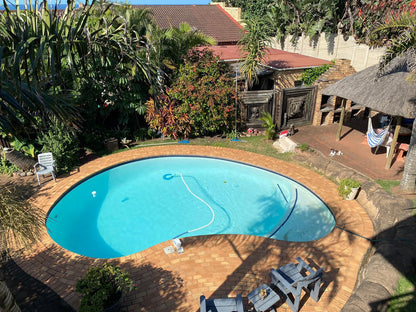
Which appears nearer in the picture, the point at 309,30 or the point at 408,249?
the point at 408,249

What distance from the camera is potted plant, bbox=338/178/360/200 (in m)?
9.91

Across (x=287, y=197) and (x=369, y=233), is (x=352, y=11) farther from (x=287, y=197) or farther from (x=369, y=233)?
(x=369, y=233)

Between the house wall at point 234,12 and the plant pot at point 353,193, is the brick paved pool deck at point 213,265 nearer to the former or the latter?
the plant pot at point 353,193

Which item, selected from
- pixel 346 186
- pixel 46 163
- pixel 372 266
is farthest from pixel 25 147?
pixel 372 266

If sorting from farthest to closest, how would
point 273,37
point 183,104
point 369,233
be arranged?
1. point 273,37
2. point 183,104
3. point 369,233

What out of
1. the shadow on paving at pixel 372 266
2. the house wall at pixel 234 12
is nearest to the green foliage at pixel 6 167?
the shadow on paving at pixel 372 266

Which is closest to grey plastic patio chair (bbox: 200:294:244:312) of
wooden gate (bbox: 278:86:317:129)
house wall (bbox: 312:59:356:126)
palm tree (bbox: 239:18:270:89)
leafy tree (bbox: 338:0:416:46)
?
wooden gate (bbox: 278:86:317:129)

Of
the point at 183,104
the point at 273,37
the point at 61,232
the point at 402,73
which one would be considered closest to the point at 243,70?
the point at 183,104

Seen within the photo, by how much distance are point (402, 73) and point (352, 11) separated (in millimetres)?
12488

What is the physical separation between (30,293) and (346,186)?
986 cm

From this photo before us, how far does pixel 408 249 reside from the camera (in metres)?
7.03

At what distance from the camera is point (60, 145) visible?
40.7 ft

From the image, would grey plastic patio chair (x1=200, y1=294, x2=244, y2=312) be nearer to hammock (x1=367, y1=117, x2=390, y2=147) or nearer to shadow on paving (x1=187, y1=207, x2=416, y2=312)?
shadow on paving (x1=187, y1=207, x2=416, y2=312)

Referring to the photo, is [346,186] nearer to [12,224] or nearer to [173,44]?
[12,224]
